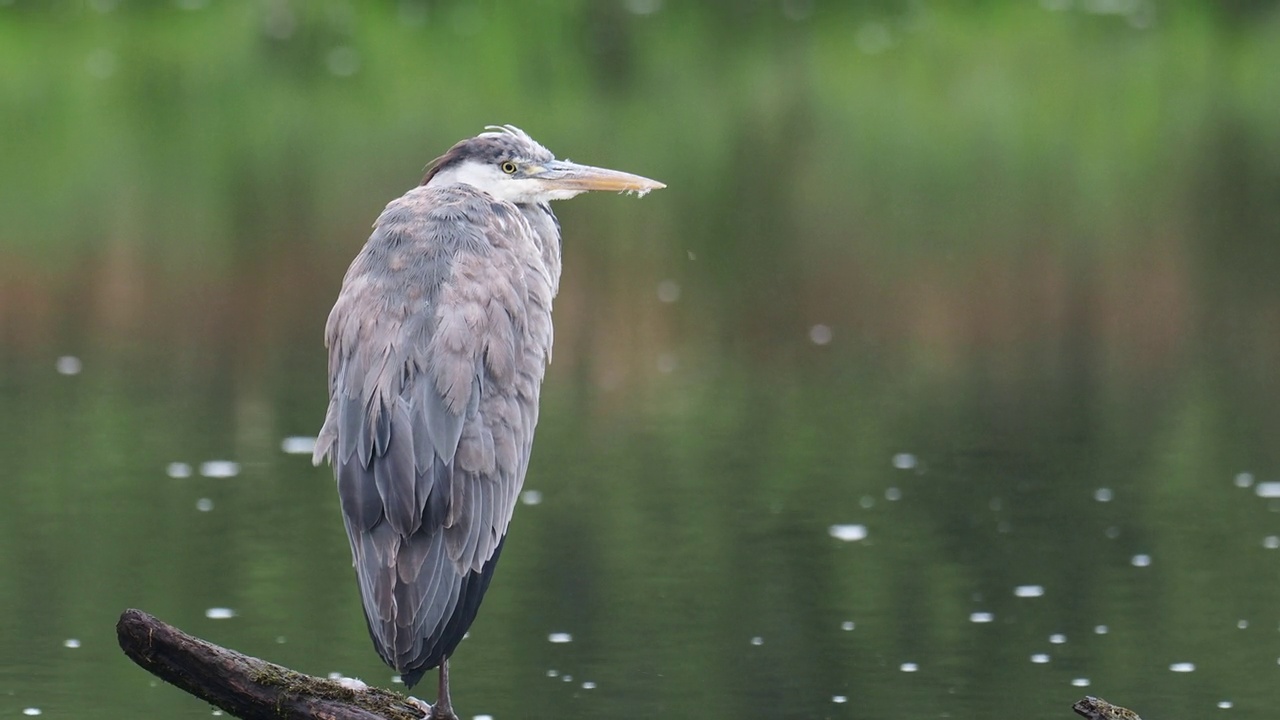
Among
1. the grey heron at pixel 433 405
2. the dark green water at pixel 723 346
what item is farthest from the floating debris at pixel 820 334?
the grey heron at pixel 433 405

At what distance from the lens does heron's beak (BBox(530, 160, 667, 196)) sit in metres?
6.59

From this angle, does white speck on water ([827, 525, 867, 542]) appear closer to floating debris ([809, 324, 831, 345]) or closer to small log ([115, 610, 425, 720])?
floating debris ([809, 324, 831, 345])

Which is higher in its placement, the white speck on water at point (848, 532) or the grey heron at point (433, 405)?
the white speck on water at point (848, 532)

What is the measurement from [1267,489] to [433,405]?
16.8ft

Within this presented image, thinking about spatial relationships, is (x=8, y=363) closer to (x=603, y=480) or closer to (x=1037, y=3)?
(x=603, y=480)

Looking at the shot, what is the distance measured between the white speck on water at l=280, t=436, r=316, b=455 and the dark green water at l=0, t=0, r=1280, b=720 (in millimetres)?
129

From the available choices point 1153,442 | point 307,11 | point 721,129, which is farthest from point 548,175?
point 307,11

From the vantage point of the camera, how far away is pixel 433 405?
5480mm

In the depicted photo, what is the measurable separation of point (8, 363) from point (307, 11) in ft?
36.4

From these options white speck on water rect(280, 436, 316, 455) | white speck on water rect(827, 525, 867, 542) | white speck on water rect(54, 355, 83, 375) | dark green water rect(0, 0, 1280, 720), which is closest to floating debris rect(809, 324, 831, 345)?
dark green water rect(0, 0, 1280, 720)

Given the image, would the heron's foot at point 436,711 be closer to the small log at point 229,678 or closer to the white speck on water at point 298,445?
the small log at point 229,678

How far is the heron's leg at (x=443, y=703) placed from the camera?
5301 millimetres

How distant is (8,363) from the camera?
486 inches

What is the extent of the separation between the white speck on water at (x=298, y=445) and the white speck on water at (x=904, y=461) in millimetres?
2756
